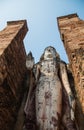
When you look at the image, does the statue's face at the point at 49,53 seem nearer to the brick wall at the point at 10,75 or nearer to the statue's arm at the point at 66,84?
the statue's arm at the point at 66,84

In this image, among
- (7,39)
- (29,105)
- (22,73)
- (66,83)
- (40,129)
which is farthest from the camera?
(22,73)

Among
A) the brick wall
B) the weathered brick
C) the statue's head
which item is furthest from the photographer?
the statue's head

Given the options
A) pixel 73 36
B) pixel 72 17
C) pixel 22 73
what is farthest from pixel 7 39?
pixel 72 17

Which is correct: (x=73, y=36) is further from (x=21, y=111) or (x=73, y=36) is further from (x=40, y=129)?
(x=40, y=129)

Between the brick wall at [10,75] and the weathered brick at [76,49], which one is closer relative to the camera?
the weathered brick at [76,49]

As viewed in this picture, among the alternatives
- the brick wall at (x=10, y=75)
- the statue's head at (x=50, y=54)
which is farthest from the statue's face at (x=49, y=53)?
the brick wall at (x=10, y=75)

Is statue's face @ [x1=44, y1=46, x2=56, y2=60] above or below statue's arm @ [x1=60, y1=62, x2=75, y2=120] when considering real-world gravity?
above

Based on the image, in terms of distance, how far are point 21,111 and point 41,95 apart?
771 millimetres

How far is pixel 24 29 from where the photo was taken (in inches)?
275

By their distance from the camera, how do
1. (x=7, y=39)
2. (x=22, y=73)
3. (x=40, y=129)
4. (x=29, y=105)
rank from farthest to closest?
(x=22, y=73), (x=7, y=39), (x=29, y=105), (x=40, y=129)

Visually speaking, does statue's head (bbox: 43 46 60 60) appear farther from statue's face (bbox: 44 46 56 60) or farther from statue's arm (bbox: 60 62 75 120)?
statue's arm (bbox: 60 62 75 120)

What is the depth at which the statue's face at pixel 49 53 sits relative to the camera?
524 cm

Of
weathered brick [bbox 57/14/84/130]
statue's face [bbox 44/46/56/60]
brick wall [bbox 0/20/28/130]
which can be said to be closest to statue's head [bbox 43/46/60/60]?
statue's face [bbox 44/46/56/60]

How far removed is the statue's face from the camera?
17.2 feet
